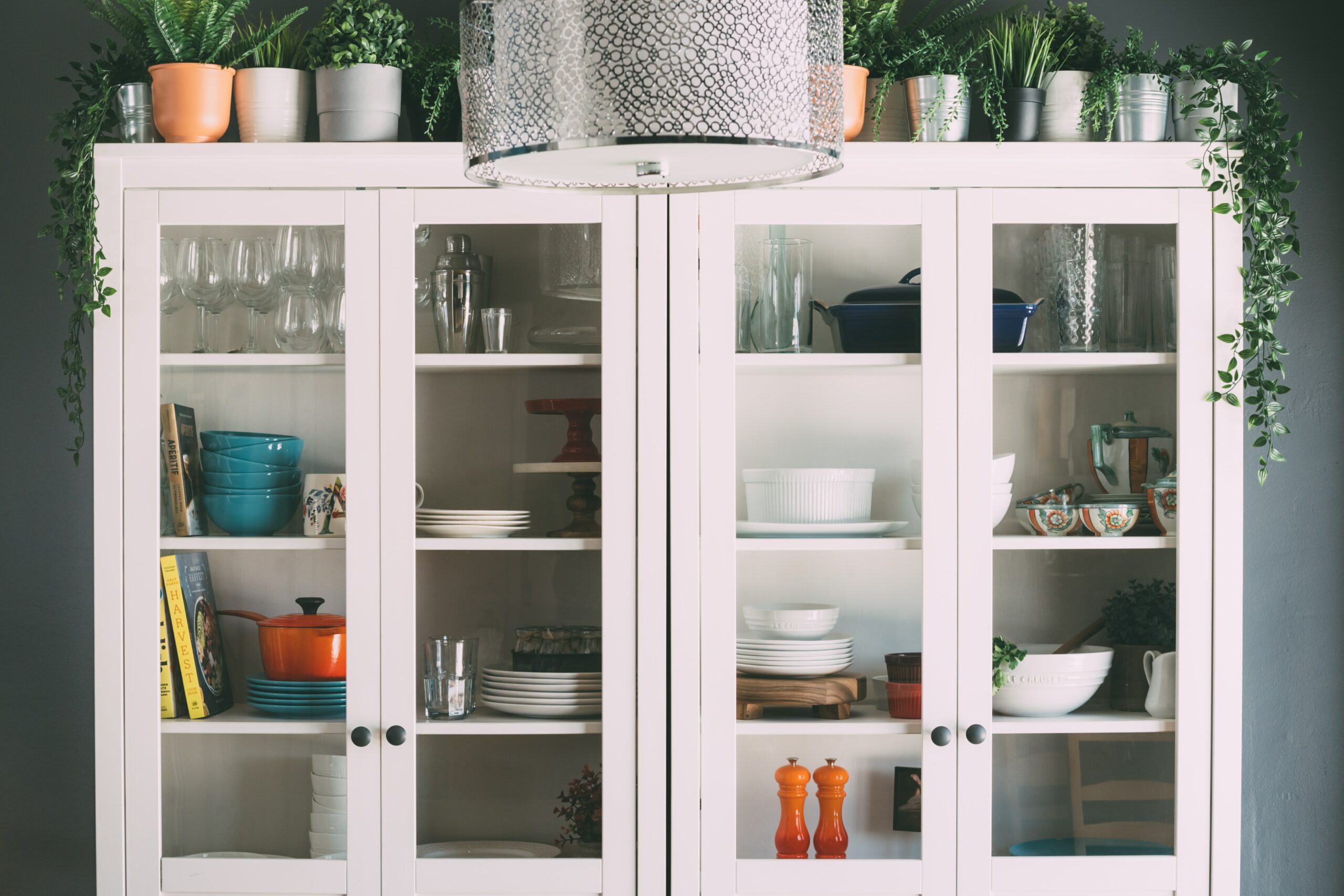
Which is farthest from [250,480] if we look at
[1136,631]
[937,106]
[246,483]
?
[1136,631]

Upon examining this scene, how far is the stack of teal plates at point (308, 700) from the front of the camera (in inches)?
72.9

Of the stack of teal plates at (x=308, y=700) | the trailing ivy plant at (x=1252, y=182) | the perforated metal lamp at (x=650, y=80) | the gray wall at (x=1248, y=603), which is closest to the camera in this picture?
the perforated metal lamp at (x=650, y=80)

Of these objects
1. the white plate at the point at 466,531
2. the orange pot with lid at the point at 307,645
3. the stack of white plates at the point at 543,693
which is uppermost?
the white plate at the point at 466,531

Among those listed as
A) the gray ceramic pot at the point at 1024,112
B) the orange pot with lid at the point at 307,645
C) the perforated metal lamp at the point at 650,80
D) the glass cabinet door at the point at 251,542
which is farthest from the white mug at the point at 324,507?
the gray ceramic pot at the point at 1024,112

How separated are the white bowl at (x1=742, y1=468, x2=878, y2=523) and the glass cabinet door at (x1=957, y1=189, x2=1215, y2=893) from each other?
0.17 metres

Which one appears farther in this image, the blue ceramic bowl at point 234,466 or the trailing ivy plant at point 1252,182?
the blue ceramic bowl at point 234,466

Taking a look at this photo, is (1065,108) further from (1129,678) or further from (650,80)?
(650,80)

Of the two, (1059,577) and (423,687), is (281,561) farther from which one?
(1059,577)

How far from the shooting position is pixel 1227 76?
180 centimetres

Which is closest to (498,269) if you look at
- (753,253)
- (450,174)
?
(450,174)

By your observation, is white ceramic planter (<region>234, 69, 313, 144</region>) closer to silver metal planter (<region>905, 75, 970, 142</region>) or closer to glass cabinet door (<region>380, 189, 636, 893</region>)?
glass cabinet door (<region>380, 189, 636, 893</region>)

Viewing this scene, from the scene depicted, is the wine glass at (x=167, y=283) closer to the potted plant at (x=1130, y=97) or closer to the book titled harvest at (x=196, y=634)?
the book titled harvest at (x=196, y=634)

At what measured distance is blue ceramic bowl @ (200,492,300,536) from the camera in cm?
187

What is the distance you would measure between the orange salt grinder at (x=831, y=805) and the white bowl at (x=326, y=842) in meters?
0.79
